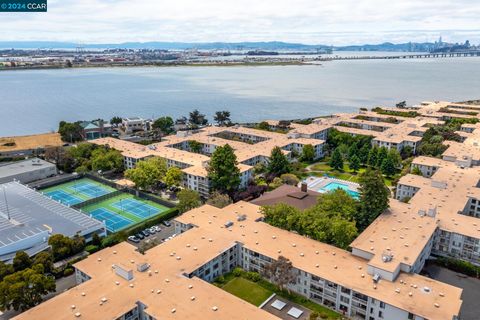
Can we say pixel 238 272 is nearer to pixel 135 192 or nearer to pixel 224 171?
pixel 224 171

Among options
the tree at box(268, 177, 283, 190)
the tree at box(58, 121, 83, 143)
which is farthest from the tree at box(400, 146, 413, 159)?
the tree at box(58, 121, 83, 143)

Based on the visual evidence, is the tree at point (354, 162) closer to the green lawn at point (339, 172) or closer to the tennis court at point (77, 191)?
the green lawn at point (339, 172)

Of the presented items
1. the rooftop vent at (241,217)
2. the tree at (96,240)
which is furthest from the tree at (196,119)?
the rooftop vent at (241,217)

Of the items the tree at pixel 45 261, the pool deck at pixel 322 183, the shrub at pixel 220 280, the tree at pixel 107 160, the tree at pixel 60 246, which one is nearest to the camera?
the shrub at pixel 220 280

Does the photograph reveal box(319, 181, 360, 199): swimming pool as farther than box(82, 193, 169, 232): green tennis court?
Yes

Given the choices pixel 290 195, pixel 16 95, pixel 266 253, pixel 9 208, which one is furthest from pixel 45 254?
pixel 16 95

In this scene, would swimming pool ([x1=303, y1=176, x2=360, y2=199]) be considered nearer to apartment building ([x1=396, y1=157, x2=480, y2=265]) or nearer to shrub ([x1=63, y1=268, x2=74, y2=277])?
apartment building ([x1=396, y1=157, x2=480, y2=265])
